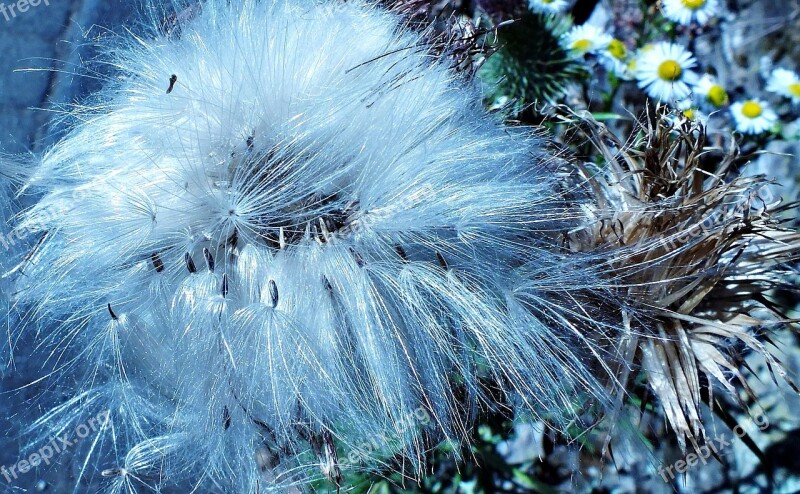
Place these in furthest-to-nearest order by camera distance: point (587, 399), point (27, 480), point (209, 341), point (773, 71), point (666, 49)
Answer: point (773, 71) → point (666, 49) → point (27, 480) → point (587, 399) → point (209, 341)

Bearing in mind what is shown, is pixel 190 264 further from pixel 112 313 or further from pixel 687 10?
pixel 687 10

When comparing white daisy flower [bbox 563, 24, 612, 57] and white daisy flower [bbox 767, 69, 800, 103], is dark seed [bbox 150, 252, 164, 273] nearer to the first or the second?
white daisy flower [bbox 563, 24, 612, 57]

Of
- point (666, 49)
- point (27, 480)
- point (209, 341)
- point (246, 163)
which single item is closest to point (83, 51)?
point (246, 163)

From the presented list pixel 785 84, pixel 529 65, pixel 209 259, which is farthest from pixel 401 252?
pixel 785 84

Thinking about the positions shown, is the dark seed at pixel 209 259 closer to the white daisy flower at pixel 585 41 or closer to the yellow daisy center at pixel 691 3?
the white daisy flower at pixel 585 41

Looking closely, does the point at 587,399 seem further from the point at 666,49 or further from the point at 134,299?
the point at 666,49

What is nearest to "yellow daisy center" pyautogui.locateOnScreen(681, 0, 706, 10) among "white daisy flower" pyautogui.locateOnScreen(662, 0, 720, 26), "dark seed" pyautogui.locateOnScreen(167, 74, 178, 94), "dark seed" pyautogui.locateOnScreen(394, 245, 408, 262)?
"white daisy flower" pyautogui.locateOnScreen(662, 0, 720, 26)

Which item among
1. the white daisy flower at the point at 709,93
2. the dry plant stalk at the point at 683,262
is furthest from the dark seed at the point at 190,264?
the white daisy flower at the point at 709,93
